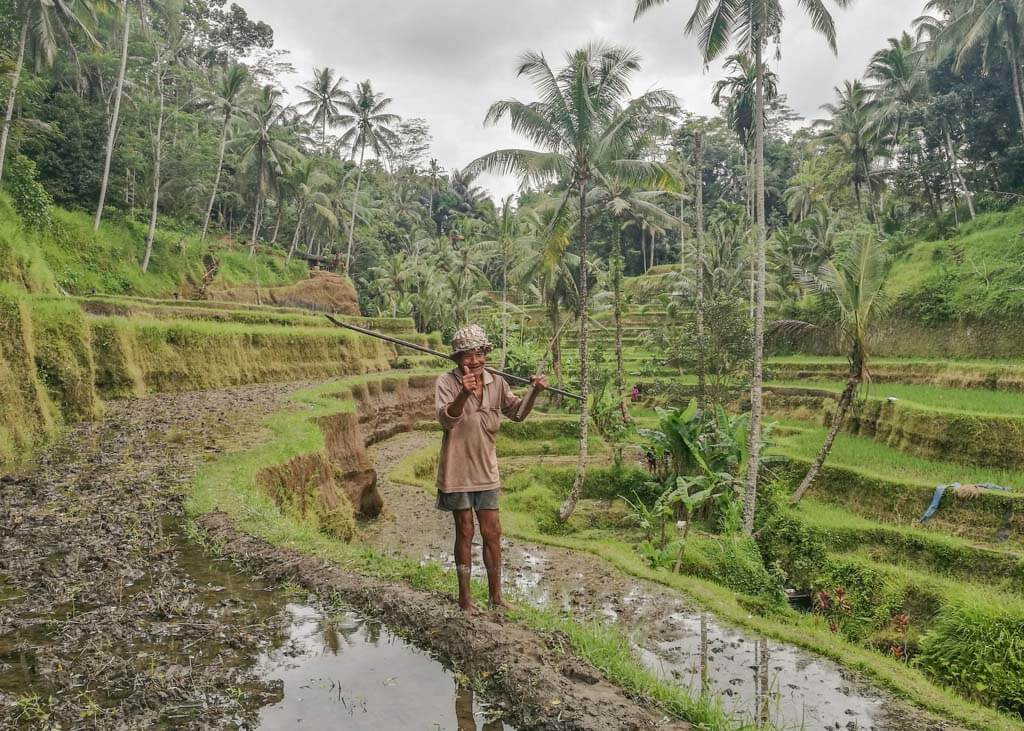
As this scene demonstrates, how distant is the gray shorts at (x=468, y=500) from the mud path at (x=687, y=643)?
1.80 m

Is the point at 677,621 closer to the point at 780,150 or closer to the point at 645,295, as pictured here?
the point at 645,295

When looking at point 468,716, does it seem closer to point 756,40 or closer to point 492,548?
point 492,548

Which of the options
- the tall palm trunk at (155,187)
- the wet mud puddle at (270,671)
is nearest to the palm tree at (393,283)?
the tall palm trunk at (155,187)

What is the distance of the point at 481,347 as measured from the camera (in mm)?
4488

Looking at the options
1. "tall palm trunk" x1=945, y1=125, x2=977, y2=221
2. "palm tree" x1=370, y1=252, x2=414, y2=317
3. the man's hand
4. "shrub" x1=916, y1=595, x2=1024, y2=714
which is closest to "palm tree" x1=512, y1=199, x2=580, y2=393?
"palm tree" x1=370, y1=252, x2=414, y2=317

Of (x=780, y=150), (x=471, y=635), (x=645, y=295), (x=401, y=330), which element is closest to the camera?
(x=471, y=635)

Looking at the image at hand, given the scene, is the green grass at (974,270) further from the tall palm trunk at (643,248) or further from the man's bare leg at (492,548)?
the tall palm trunk at (643,248)

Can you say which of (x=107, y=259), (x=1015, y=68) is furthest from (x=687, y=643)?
(x=1015, y=68)

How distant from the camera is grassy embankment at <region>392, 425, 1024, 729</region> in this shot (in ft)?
21.0

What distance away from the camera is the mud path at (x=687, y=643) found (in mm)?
5484

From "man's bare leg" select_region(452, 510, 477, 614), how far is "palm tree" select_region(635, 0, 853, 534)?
29.9ft

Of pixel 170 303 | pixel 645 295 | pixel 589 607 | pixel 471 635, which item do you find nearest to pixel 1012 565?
pixel 589 607

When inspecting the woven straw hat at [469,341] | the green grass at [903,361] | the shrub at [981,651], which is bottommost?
the shrub at [981,651]

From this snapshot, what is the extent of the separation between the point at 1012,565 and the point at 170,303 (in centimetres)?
2110
